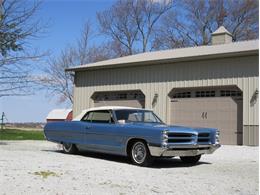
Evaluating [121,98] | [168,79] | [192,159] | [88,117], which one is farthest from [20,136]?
[192,159]

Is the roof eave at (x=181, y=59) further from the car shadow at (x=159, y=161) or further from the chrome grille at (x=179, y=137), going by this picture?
the chrome grille at (x=179, y=137)

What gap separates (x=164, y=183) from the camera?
8.36 meters

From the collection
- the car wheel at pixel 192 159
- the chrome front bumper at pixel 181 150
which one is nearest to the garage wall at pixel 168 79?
the car wheel at pixel 192 159

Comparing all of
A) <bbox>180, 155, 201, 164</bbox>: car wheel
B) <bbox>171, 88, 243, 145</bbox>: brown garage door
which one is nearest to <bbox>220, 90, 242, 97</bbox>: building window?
<bbox>171, 88, 243, 145</bbox>: brown garage door

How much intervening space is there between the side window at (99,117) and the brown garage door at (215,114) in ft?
30.1

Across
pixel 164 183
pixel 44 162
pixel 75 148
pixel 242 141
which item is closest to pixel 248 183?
pixel 164 183

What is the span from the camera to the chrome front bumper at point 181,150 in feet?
34.8

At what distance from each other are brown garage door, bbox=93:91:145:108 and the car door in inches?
440

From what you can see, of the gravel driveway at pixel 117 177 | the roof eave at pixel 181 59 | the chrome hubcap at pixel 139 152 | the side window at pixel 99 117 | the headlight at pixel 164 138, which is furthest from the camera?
the roof eave at pixel 181 59

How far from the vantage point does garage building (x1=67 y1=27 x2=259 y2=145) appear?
1986 centimetres

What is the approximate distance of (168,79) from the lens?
22750 mm

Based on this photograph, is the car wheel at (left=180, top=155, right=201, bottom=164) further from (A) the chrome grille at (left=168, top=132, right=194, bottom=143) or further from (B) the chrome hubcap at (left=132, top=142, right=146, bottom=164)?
(B) the chrome hubcap at (left=132, top=142, right=146, bottom=164)

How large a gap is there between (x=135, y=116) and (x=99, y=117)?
1024mm

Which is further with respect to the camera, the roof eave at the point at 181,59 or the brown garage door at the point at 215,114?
the brown garage door at the point at 215,114
